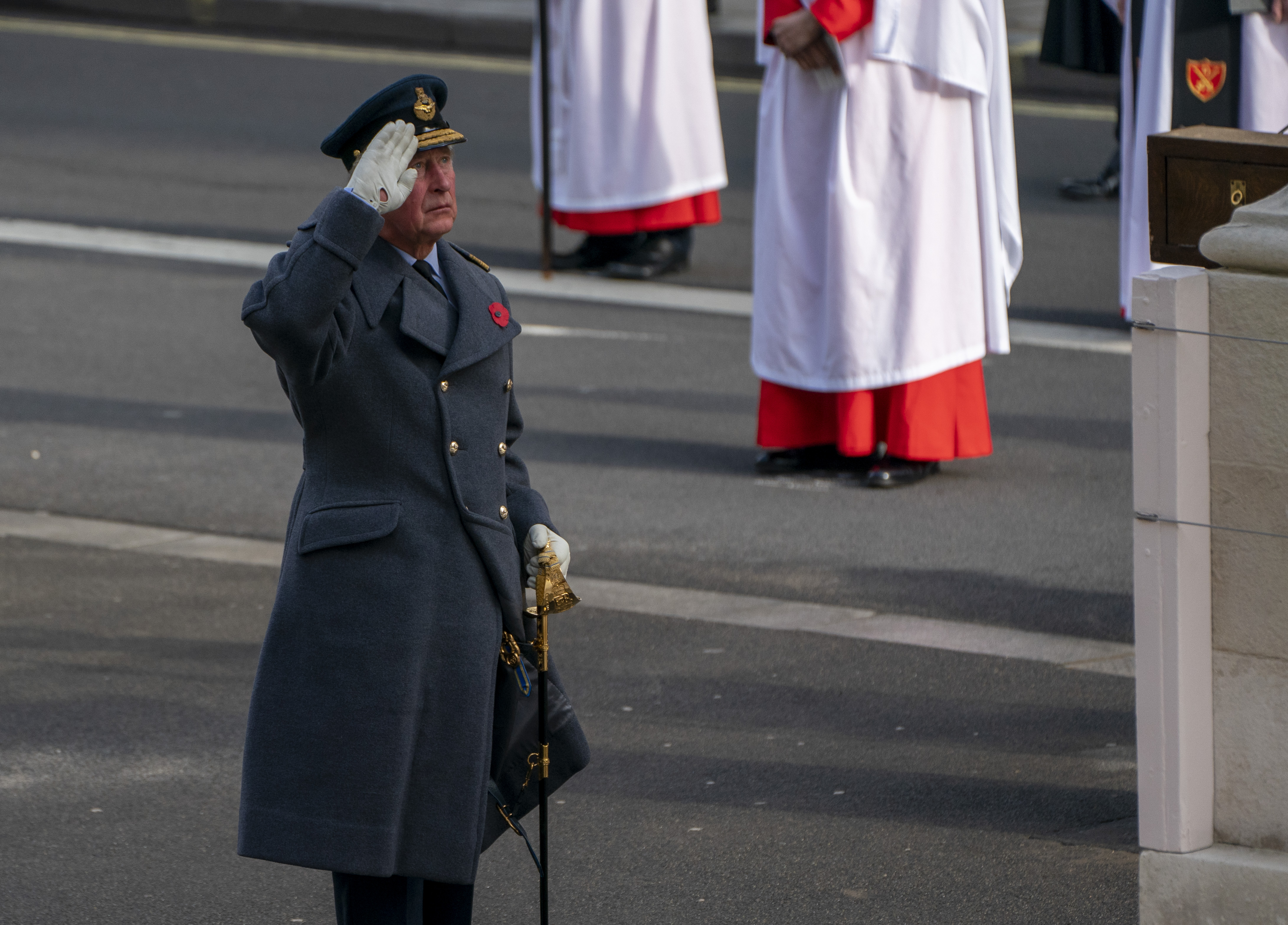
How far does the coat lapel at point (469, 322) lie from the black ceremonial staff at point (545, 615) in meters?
0.35

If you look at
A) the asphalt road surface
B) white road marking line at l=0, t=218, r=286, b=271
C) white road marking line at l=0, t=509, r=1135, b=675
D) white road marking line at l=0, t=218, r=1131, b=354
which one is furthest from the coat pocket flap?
white road marking line at l=0, t=218, r=286, b=271

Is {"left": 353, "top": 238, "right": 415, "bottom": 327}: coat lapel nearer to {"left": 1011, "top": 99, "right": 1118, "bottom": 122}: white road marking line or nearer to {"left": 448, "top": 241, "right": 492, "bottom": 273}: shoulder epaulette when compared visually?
{"left": 448, "top": 241, "right": 492, "bottom": 273}: shoulder epaulette

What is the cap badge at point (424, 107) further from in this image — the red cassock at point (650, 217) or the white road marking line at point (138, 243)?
the white road marking line at point (138, 243)

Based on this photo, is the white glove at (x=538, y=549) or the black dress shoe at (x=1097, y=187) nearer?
the white glove at (x=538, y=549)

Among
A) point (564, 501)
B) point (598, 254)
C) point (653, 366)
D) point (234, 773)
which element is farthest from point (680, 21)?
point (234, 773)

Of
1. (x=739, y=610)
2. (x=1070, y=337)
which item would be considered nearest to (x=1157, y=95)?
(x=1070, y=337)

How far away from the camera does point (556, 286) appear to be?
36.2 ft

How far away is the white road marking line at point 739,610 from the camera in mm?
5922

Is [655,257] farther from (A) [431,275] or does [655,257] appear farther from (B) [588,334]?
(A) [431,275]

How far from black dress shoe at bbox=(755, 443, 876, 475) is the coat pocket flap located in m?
4.53

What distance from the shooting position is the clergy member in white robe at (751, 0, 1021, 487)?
24.1 feet

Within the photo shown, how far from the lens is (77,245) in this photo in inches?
456

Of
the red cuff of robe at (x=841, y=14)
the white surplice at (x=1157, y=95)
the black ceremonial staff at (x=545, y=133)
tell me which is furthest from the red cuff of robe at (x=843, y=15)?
the black ceremonial staff at (x=545, y=133)

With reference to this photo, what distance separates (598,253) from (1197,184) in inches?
297
